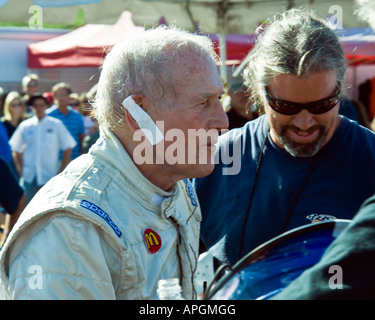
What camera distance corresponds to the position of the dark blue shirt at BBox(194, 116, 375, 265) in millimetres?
2316

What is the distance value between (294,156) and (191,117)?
666mm

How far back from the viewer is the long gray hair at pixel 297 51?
230 centimetres

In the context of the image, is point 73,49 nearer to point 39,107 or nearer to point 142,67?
point 39,107

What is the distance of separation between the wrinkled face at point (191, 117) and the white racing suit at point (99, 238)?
0.39ft

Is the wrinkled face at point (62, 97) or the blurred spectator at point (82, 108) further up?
the wrinkled face at point (62, 97)

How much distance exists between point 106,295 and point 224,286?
535mm

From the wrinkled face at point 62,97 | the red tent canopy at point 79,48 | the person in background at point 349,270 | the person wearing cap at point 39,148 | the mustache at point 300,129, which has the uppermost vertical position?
the red tent canopy at point 79,48

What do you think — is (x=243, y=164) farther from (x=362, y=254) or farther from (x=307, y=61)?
(x=362, y=254)

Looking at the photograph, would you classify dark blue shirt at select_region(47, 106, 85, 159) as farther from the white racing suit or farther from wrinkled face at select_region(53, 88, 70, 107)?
the white racing suit

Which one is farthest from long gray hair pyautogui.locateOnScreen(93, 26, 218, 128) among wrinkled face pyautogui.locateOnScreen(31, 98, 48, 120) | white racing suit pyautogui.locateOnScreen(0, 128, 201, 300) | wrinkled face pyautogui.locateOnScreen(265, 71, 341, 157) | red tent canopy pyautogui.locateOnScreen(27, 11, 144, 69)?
red tent canopy pyautogui.locateOnScreen(27, 11, 144, 69)

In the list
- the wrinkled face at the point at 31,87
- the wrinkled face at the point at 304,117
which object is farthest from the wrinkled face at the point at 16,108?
the wrinkled face at the point at 304,117

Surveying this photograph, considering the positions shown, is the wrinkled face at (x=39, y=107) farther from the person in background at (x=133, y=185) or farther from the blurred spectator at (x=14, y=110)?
the person in background at (x=133, y=185)

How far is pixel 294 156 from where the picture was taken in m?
2.43
